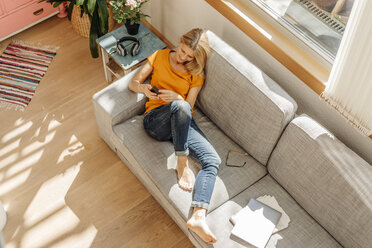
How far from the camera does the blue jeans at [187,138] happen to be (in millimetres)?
2432

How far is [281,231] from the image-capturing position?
239cm

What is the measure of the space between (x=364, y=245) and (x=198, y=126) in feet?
3.73

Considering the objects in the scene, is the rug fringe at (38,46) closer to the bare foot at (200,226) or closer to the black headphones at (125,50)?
the black headphones at (125,50)

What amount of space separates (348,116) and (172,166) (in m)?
0.99

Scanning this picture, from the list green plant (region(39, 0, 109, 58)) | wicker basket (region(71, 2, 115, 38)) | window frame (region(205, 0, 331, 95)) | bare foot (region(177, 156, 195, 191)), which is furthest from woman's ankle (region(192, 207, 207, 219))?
wicker basket (region(71, 2, 115, 38))

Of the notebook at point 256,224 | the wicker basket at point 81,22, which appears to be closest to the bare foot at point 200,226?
the notebook at point 256,224

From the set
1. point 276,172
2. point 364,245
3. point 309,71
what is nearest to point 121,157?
point 276,172

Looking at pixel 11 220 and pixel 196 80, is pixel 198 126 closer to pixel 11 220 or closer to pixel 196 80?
pixel 196 80

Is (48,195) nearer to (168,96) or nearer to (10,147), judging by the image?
(10,147)

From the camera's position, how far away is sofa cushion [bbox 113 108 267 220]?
96.7 inches

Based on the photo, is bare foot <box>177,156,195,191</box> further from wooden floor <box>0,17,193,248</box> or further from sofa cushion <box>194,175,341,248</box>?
wooden floor <box>0,17,193,248</box>

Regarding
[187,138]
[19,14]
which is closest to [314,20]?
[187,138]

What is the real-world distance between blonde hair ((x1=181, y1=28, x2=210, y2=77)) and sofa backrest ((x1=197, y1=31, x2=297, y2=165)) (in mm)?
49

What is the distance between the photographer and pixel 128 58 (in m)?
3.05
